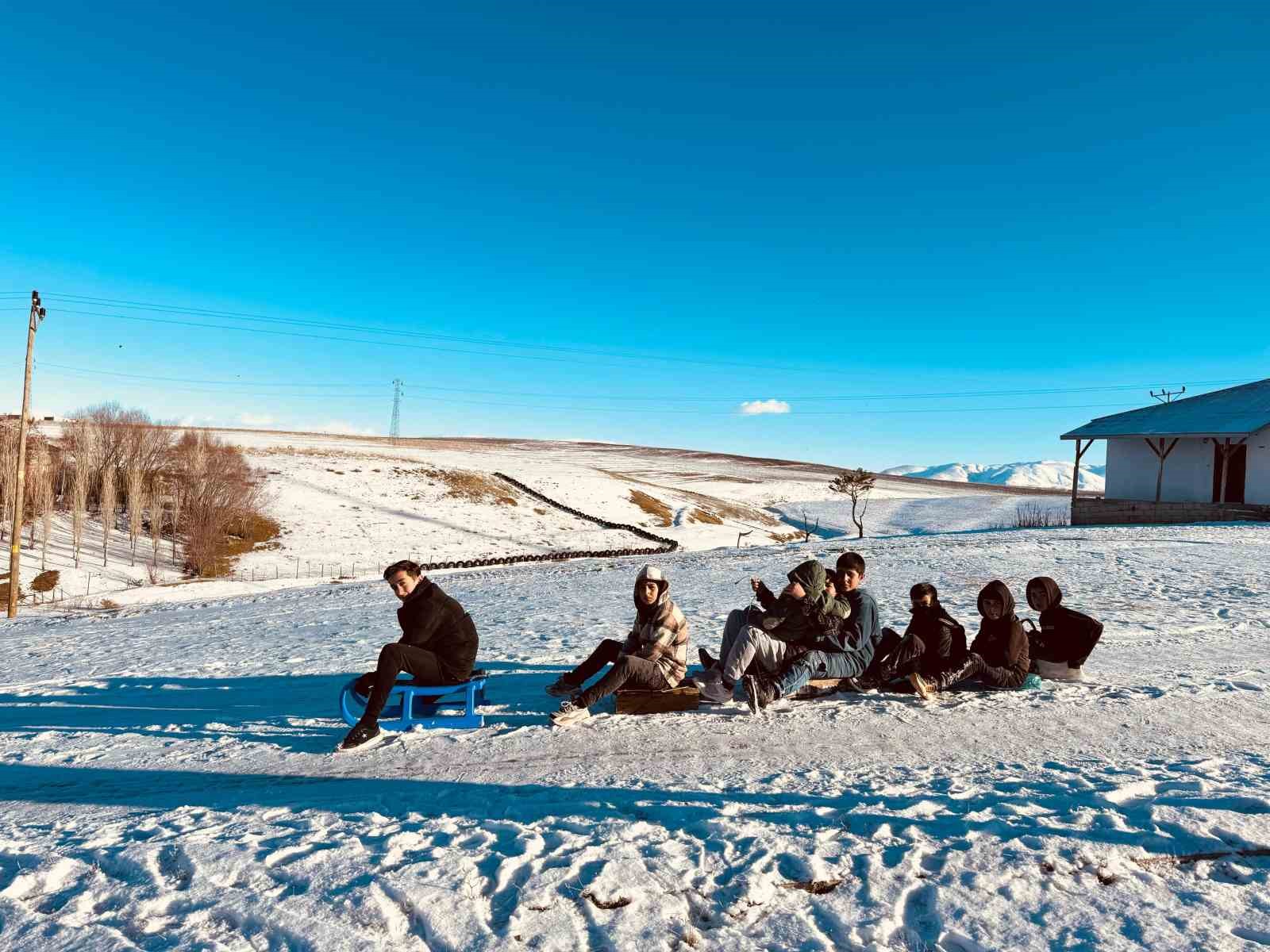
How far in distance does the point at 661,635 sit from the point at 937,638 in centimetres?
284

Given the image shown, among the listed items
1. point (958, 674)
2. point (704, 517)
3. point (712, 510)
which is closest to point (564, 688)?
point (958, 674)

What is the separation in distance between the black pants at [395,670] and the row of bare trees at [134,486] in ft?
106

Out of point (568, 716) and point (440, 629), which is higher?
point (440, 629)

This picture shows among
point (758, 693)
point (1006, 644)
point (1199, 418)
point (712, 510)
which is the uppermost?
point (1199, 418)

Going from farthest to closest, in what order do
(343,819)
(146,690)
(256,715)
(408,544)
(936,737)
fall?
1. (408,544)
2. (146,690)
3. (256,715)
4. (936,737)
5. (343,819)

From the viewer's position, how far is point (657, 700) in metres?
7.33

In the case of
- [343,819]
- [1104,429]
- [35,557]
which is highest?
[1104,429]

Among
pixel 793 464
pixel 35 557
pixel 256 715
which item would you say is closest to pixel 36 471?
pixel 35 557

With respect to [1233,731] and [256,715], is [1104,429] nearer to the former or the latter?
[1233,731]

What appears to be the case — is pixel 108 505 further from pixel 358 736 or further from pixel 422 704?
pixel 358 736

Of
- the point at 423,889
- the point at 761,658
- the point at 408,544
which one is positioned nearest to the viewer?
the point at 423,889

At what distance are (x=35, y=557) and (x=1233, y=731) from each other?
40.1 metres

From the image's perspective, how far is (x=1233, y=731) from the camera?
680 centimetres

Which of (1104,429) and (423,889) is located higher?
(1104,429)
